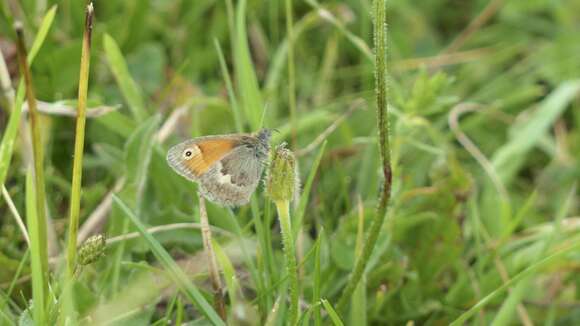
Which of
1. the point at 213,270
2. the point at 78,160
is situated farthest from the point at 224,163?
the point at 78,160

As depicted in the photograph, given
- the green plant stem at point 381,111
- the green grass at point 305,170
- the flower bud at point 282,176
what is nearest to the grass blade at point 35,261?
the green grass at point 305,170

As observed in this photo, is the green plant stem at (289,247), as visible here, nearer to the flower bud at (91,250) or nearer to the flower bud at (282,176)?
the flower bud at (282,176)

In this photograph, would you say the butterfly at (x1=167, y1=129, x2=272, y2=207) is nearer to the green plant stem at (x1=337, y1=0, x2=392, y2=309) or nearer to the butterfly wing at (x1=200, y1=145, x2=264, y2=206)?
the butterfly wing at (x1=200, y1=145, x2=264, y2=206)

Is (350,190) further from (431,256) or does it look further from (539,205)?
(539,205)

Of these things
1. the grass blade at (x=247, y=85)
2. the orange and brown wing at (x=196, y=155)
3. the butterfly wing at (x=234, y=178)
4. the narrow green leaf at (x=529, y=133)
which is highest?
the grass blade at (x=247, y=85)

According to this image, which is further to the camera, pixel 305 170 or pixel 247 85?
pixel 305 170

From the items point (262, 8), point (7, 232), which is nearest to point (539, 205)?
point (262, 8)

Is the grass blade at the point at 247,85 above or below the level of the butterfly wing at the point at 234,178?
above

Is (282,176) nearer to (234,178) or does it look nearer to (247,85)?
(234,178)
